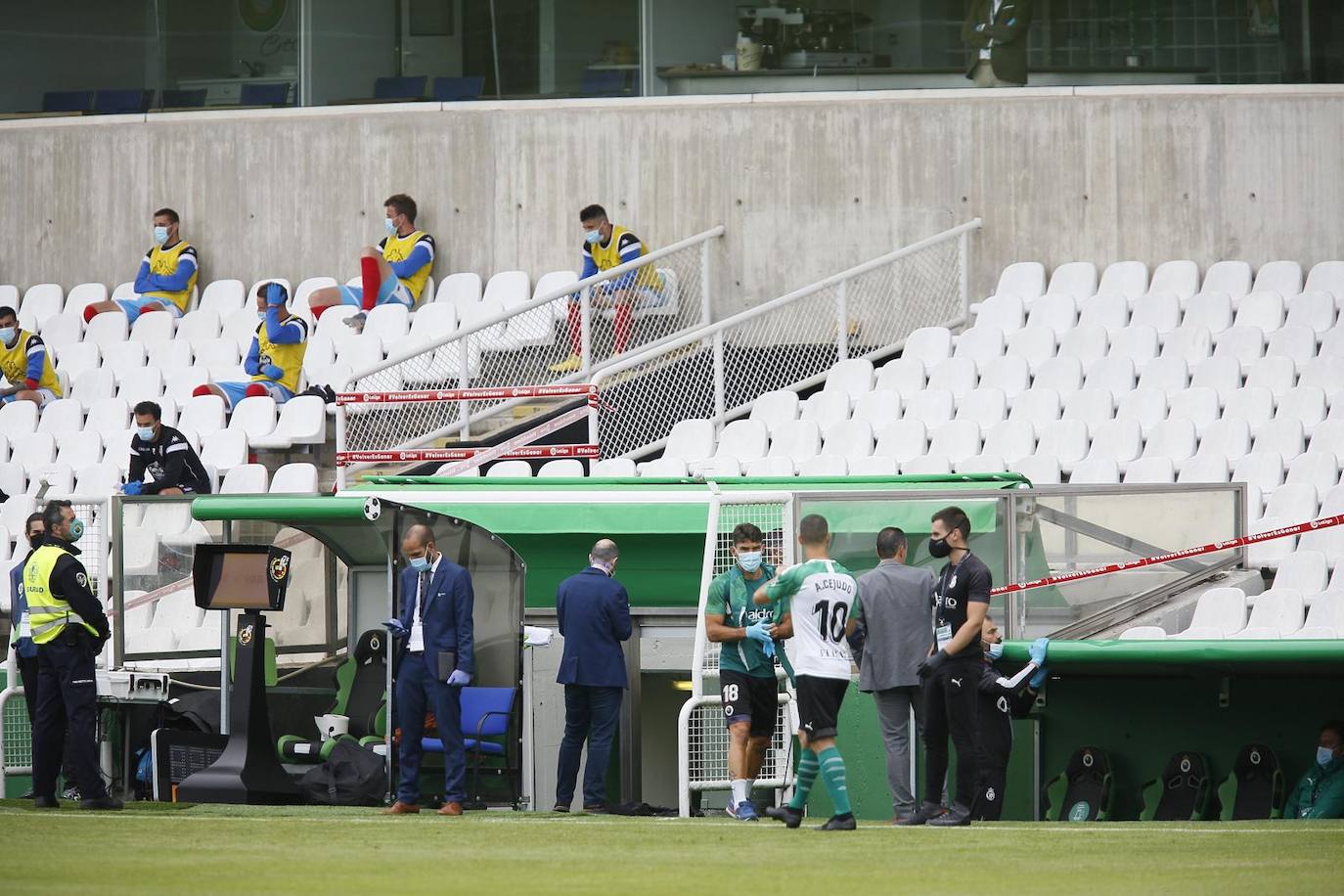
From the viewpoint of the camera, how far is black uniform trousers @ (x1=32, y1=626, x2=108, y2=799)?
10062mm

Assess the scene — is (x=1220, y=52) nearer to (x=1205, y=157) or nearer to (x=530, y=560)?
(x=1205, y=157)

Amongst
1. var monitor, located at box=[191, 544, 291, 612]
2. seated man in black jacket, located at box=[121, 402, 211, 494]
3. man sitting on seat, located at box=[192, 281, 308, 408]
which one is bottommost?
var monitor, located at box=[191, 544, 291, 612]

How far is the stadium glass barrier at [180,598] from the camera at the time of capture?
37.8ft

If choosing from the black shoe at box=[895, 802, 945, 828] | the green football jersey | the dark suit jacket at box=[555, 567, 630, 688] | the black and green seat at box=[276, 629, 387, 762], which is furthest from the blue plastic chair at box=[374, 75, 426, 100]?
the black shoe at box=[895, 802, 945, 828]

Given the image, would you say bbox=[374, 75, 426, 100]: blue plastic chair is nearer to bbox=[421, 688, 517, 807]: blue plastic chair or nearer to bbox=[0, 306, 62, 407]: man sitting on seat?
bbox=[0, 306, 62, 407]: man sitting on seat

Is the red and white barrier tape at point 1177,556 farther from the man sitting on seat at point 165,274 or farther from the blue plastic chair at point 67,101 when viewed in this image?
the blue plastic chair at point 67,101

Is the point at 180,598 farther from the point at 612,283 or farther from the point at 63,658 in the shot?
the point at 612,283

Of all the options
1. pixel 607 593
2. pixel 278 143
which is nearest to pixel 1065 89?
pixel 278 143

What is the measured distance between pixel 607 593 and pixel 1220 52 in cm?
1028

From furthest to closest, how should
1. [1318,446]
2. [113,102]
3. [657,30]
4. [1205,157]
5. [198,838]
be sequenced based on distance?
[113,102], [657,30], [1205,157], [1318,446], [198,838]

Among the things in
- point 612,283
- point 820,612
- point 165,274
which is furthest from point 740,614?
point 165,274

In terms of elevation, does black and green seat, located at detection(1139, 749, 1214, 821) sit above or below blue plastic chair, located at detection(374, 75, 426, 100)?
below

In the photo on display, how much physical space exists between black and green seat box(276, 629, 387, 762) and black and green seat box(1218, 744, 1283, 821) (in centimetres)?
474

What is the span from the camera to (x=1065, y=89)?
17859mm
